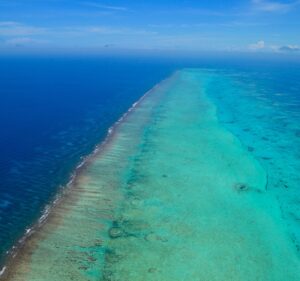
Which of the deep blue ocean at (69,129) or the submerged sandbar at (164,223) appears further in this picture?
the deep blue ocean at (69,129)

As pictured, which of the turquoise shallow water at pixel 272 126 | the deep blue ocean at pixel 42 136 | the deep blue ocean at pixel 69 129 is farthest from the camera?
the turquoise shallow water at pixel 272 126

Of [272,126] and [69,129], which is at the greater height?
[272,126]

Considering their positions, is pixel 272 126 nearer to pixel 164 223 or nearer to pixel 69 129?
pixel 69 129

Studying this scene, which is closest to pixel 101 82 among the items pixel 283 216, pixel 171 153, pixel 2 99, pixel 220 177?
pixel 2 99

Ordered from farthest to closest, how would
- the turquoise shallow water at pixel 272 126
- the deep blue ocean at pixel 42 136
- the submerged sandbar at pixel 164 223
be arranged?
the turquoise shallow water at pixel 272 126 → the deep blue ocean at pixel 42 136 → the submerged sandbar at pixel 164 223

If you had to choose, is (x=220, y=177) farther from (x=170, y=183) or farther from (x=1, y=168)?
(x=1, y=168)

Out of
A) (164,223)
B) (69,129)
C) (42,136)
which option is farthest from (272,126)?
(164,223)

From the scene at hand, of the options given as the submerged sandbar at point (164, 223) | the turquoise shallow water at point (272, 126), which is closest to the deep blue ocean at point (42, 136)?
the submerged sandbar at point (164, 223)

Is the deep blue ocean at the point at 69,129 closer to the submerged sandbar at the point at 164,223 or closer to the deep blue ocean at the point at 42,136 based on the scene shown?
the deep blue ocean at the point at 42,136

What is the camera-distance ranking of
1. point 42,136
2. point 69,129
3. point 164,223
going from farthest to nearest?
point 69,129, point 42,136, point 164,223
